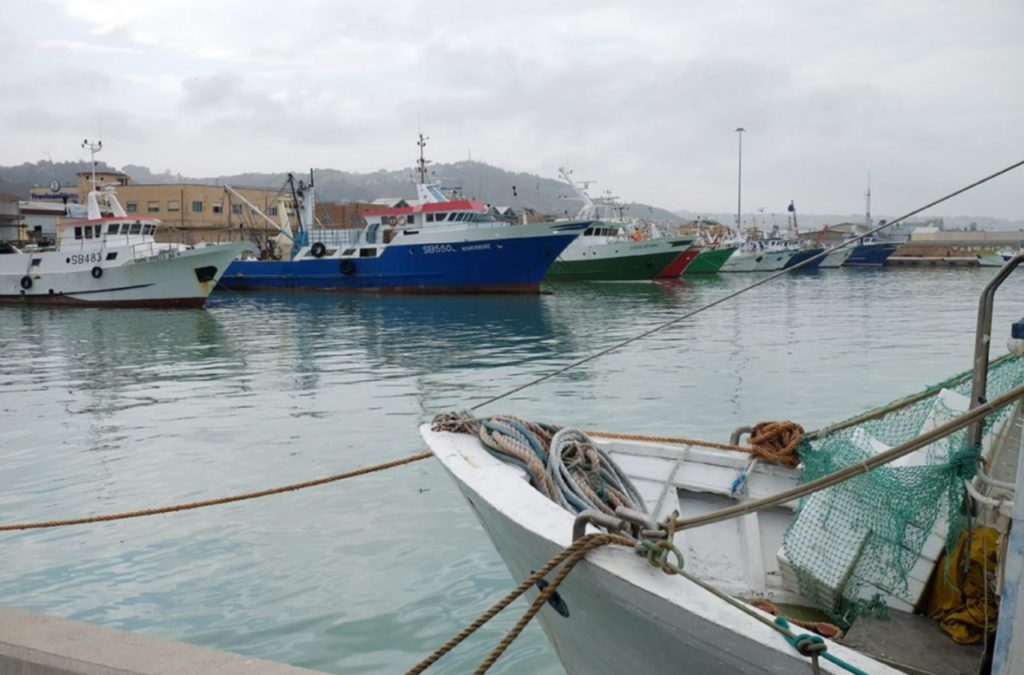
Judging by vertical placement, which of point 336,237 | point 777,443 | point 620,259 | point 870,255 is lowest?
point 777,443

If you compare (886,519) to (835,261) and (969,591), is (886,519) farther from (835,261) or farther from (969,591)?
(835,261)

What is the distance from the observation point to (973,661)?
11.0 feet

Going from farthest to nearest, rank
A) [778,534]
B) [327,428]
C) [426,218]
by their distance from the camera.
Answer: [426,218], [327,428], [778,534]

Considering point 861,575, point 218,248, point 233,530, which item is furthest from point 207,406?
point 218,248

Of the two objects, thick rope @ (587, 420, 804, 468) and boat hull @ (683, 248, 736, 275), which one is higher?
boat hull @ (683, 248, 736, 275)

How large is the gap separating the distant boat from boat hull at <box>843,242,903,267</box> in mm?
56828

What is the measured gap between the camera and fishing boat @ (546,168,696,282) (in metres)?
48.2

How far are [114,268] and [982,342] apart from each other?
32.7 m

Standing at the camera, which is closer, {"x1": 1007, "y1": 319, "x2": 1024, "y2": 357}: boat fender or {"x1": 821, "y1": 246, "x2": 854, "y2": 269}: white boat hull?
{"x1": 1007, "y1": 319, "x2": 1024, "y2": 357}: boat fender

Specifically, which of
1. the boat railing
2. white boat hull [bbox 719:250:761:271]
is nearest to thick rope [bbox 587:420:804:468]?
the boat railing

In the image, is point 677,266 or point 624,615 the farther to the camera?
point 677,266

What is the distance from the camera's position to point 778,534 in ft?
15.8

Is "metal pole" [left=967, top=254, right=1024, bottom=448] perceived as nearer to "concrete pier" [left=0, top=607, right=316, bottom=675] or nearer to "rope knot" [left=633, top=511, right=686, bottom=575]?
"rope knot" [left=633, top=511, right=686, bottom=575]

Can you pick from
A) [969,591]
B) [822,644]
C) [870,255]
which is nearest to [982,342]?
[969,591]
